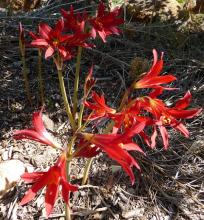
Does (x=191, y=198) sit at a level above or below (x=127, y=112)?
below

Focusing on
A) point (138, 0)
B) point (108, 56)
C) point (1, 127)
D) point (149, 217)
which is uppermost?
point (138, 0)

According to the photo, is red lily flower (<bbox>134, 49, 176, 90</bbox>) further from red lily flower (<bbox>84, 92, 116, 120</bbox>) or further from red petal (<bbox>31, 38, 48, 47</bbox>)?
red petal (<bbox>31, 38, 48, 47</bbox>)

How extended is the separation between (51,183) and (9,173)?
36.8 inches

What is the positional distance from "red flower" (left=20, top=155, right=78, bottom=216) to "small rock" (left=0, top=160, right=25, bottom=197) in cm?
86

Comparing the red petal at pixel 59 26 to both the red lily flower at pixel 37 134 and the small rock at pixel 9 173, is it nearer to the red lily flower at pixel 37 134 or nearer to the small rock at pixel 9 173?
the red lily flower at pixel 37 134

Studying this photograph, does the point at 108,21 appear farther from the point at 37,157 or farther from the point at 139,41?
the point at 139,41

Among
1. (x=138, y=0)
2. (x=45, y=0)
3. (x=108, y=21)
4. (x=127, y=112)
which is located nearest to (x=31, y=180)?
(x=127, y=112)

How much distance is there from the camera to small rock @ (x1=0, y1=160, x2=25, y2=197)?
2.42 meters

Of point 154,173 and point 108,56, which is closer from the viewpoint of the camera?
point 154,173

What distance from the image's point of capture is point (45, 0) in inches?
189

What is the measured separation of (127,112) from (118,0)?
2.97 m

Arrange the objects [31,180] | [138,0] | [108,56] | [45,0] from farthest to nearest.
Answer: [45,0] → [138,0] → [108,56] → [31,180]

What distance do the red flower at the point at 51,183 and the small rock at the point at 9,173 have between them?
858 mm

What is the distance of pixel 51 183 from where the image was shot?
1610 millimetres
